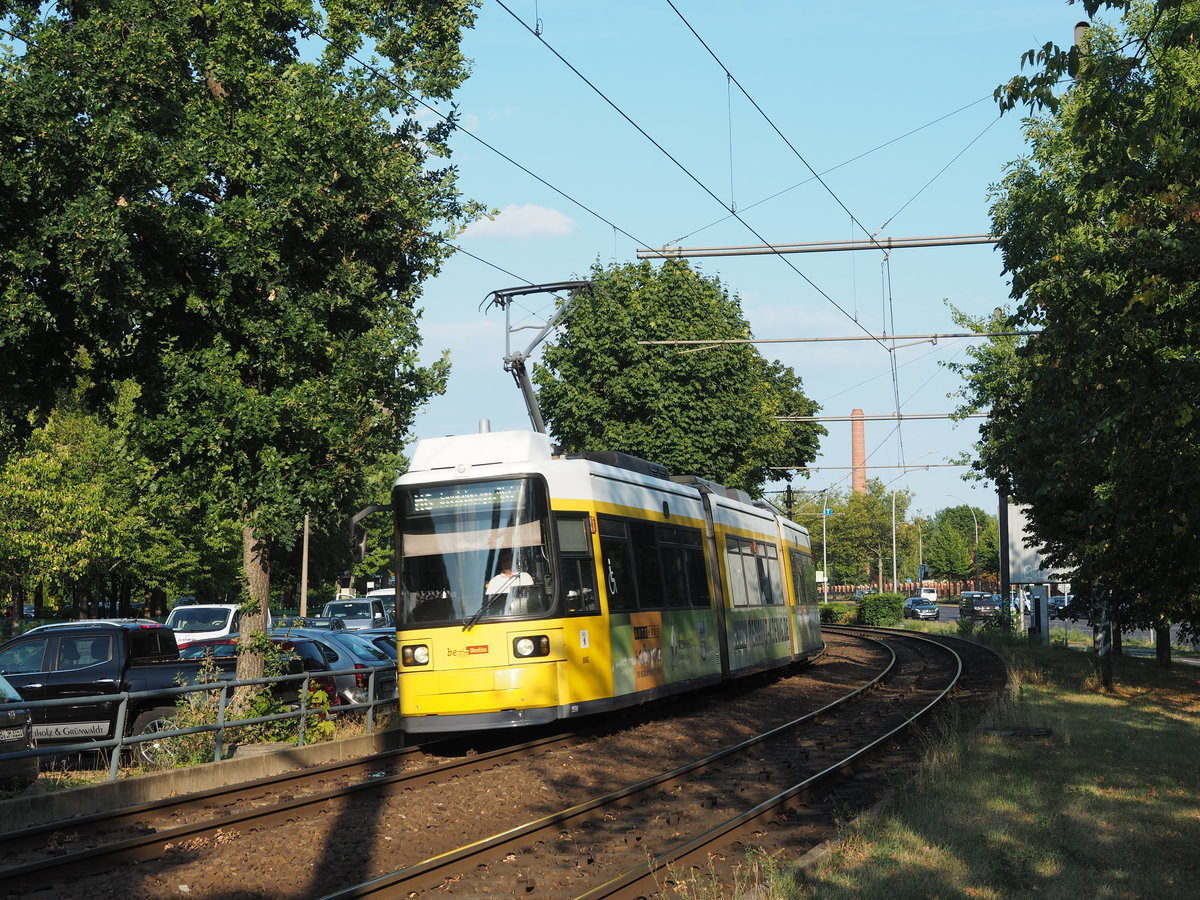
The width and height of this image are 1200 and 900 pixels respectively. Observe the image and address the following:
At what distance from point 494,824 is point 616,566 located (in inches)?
230

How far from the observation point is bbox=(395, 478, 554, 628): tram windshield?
14.4 m

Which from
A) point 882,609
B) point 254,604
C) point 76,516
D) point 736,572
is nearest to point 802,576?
point 736,572

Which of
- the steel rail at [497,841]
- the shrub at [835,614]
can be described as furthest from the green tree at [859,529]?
the steel rail at [497,841]

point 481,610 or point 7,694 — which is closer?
point 7,694

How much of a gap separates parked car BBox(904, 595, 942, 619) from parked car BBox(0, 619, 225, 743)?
7080 cm

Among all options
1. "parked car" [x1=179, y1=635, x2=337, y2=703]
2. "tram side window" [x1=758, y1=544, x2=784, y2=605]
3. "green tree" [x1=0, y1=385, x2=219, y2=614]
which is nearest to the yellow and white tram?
"parked car" [x1=179, y1=635, x2=337, y2=703]

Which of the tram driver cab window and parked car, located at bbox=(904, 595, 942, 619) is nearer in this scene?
the tram driver cab window

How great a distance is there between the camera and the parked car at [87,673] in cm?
1559

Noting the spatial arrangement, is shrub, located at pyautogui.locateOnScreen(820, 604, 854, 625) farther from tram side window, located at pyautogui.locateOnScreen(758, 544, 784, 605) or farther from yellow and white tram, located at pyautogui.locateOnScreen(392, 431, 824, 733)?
yellow and white tram, located at pyautogui.locateOnScreen(392, 431, 824, 733)

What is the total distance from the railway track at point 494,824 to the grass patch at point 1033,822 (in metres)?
0.94

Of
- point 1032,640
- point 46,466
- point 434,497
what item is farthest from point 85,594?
point 434,497

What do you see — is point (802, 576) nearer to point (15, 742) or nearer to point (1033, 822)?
point (1033, 822)

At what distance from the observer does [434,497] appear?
1483 cm

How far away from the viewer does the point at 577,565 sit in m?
15.0
